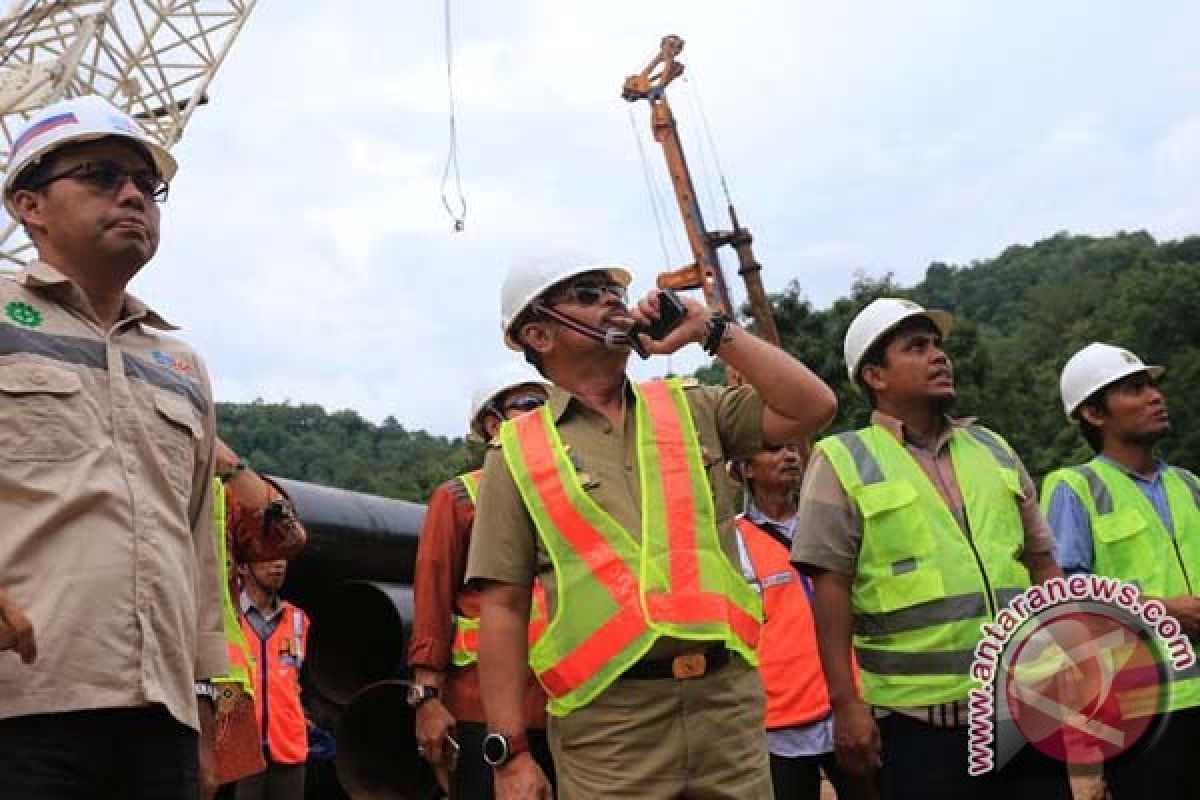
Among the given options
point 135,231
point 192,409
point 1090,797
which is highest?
point 135,231

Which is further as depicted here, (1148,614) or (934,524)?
(1148,614)

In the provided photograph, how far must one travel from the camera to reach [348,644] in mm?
7703

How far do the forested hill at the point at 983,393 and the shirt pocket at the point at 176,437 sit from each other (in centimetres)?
2330

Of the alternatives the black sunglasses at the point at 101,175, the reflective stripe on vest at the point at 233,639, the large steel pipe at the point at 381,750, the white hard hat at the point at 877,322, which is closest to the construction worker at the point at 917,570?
the white hard hat at the point at 877,322

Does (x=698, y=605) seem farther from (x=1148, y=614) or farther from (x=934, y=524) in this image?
(x=1148, y=614)

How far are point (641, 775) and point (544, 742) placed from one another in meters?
1.38

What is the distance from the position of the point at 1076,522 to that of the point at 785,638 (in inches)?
49.0

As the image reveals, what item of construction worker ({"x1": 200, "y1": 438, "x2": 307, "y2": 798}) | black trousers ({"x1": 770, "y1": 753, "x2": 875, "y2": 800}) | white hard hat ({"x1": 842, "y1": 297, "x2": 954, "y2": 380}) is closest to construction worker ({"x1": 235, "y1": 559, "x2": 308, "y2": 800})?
construction worker ({"x1": 200, "y1": 438, "x2": 307, "y2": 798})

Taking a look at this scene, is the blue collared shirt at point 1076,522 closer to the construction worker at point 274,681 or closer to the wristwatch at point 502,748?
the wristwatch at point 502,748

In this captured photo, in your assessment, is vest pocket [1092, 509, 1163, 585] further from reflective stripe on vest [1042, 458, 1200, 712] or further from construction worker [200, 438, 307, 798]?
construction worker [200, 438, 307, 798]

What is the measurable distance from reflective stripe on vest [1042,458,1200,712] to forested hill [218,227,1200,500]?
70.9 ft

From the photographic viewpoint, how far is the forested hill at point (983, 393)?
3403cm

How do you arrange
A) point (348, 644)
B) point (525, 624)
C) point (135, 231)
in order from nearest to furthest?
point (135, 231) < point (525, 624) < point (348, 644)

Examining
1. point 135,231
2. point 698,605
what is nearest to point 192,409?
point 135,231
